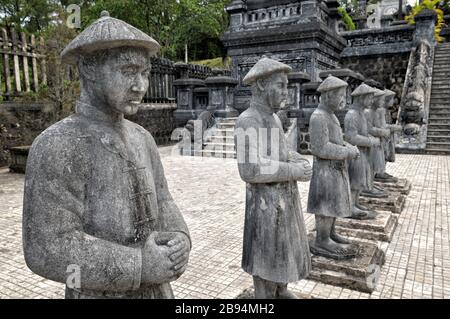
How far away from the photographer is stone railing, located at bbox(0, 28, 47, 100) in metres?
10.0

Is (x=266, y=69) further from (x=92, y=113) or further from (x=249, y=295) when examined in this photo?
→ (x=249, y=295)

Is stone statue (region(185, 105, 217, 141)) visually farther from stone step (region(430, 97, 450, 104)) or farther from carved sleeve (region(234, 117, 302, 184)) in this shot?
carved sleeve (region(234, 117, 302, 184))

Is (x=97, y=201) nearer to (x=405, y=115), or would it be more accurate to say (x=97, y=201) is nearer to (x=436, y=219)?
(x=436, y=219)

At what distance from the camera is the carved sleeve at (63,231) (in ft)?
4.45

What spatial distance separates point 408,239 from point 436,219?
1094 millimetres

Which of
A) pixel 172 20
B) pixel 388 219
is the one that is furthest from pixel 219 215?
pixel 172 20

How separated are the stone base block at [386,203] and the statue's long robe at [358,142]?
3.17ft

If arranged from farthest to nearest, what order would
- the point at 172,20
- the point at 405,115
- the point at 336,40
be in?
the point at 172,20, the point at 336,40, the point at 405,115

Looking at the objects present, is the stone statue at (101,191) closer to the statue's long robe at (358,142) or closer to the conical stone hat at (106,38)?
the conical stone hat at (106,38)

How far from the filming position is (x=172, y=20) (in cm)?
2219

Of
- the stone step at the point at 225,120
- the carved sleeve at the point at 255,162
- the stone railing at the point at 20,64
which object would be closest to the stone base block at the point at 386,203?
the carved sleeve at the point at 255,162

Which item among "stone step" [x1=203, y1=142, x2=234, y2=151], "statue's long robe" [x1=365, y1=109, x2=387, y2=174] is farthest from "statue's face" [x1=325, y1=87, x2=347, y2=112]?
"stone step" [x1=203, y1=142, x2=234, y2=151]
